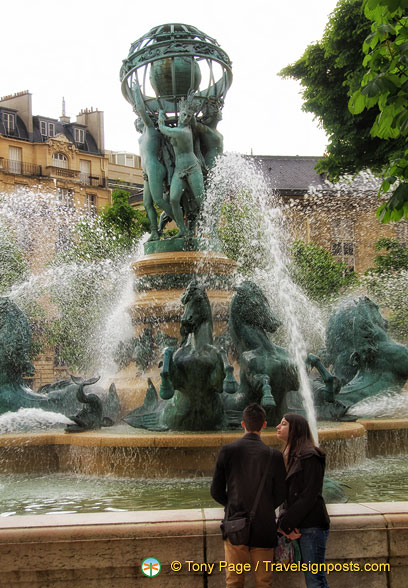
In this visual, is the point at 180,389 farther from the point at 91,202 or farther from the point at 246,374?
the point at 91,202

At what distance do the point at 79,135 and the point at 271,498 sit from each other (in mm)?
57775

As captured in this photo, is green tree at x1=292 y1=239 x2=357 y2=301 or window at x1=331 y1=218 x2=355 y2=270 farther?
window at x1=331 y1=218 x2=355 y2=270

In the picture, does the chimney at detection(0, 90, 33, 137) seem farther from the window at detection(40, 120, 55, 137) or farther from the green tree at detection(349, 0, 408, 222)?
the green tree at detection(349, 0, 408, 222)

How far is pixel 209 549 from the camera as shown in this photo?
409 cm

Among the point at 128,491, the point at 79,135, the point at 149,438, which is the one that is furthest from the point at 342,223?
the point at 128,491

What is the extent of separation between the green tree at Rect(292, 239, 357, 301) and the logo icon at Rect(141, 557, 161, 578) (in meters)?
26.8

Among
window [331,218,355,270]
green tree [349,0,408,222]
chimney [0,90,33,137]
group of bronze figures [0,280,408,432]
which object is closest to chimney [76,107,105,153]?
chimney [0,90,33,137]

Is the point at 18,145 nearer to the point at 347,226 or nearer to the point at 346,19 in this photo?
the point at 347,226

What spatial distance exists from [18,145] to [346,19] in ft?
124

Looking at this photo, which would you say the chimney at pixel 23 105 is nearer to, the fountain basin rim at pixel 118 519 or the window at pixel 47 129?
the window at pixel 47 129

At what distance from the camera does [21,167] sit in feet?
175

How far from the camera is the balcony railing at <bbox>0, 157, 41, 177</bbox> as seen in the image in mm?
52500

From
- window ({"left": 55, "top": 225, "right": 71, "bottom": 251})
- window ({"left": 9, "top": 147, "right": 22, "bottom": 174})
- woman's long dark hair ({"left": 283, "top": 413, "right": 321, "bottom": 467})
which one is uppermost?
window ({"left": 9, "top": 147, "right": 22, "bottom": 174})

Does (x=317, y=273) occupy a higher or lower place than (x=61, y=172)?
lower
